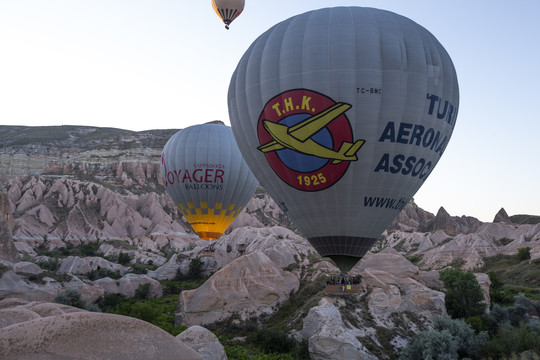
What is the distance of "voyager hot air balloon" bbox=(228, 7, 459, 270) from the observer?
20.2 meters

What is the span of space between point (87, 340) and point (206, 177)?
34369 mm

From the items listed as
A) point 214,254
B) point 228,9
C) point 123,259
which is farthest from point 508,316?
point 123,259

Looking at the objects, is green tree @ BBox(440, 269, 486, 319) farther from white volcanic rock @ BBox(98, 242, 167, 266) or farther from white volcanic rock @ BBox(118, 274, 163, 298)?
white volcanic rock @ BBox(98, 242, 167, 266)

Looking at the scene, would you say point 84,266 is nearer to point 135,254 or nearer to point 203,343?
point 135,254

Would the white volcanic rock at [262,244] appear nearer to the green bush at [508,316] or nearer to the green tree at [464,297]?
the green tree at [464,297]

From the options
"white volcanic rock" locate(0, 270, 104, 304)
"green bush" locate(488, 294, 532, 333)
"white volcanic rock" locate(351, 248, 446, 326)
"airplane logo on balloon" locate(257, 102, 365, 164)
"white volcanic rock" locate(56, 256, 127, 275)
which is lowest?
"white volcanic rock" locate(56, 256, 127, 275)

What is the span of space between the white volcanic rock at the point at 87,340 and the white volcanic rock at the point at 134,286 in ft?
127

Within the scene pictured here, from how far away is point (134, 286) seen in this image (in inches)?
1757

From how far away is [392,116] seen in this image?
2041 cm

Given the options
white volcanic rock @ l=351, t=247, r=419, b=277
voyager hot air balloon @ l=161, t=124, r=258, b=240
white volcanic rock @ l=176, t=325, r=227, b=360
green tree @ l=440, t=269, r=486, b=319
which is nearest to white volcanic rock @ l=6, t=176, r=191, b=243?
voyager hot air balloon @ l=161, t=124, r=258, b=240

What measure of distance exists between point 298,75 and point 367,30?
391 centimetres

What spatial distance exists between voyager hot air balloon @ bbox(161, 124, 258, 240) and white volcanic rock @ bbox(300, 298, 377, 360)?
1825 centimetres

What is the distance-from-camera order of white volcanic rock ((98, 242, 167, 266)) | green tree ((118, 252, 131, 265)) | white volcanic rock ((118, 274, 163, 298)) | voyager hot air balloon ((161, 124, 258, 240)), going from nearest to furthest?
voyager hot air balloon ((161, 124, 258, 240)) → white volcanic rock ((118, 274, 163, 298)) → green tree ((118, 252, 131, 265)) → white volcanic rock ((98, 242, 167, 266))

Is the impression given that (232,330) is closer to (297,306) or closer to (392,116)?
(297,306)
